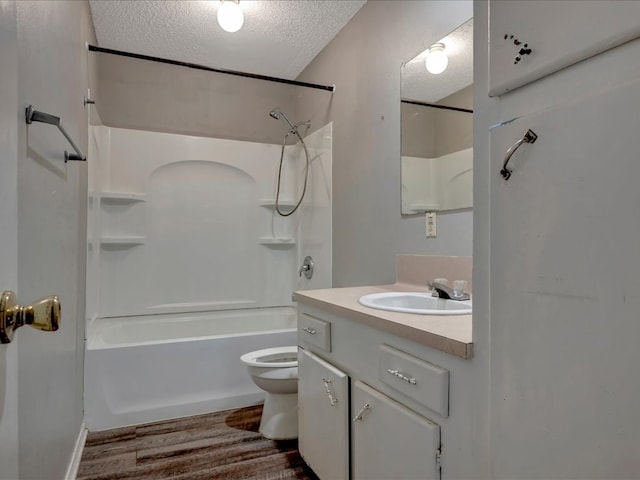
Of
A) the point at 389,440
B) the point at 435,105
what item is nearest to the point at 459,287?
the point at 389,440

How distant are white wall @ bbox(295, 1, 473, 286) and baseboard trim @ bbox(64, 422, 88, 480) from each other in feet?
5.57

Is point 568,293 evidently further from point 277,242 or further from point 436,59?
point 277,242

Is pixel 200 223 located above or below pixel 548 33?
below

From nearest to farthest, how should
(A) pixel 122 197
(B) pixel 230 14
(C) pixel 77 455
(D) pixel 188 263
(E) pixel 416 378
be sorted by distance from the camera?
(E) pixel 416 378 < (C) pixel 77 455 < (B) pixel 230 14 < (A) pixel 122 197 < (D) pixel 188 263

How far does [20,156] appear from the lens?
0.99 metres

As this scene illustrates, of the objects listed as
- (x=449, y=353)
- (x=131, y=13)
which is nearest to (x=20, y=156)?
(x=449, y=353)

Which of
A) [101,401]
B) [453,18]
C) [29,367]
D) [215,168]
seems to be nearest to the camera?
[29,367]

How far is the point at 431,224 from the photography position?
5.98 feet

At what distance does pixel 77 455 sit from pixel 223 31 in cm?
266

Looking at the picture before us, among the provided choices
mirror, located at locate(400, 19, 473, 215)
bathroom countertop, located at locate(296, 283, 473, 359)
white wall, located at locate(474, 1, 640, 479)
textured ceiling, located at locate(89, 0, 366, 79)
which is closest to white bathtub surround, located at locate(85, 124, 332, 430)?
textured ceiling, located at locate(89, 0, 366, 79)

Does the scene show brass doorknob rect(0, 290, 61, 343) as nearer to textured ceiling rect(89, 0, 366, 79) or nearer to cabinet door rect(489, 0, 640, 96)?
cabinet door rect(489, 0, 640, 96)

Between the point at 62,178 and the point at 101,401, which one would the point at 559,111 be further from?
the point at 101,401

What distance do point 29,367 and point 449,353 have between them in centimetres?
114

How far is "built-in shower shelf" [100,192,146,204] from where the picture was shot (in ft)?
9.50
